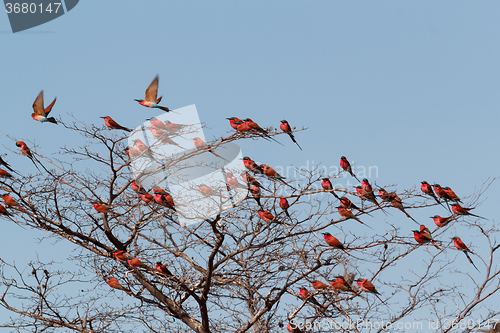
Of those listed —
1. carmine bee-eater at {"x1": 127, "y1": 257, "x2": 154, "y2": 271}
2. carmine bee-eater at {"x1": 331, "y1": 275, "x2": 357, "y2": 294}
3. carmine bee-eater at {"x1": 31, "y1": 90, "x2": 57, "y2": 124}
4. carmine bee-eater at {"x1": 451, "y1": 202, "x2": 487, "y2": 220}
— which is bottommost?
carmine bee-eater at {"x1": 331, "y1": 275, "x2": 357, "y2": 294}

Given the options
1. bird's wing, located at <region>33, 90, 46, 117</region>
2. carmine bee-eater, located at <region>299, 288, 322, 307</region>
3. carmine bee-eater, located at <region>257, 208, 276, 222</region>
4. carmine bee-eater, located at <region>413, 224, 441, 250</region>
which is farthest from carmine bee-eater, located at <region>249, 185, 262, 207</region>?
bird's wing, located at <region>33, 90, 46, 117</region>

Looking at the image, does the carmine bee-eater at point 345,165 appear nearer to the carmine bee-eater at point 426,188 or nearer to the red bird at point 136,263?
the carmine bee-eater at point 426,188

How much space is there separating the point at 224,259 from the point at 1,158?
192 inches

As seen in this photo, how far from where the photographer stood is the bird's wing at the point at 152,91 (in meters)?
9.41

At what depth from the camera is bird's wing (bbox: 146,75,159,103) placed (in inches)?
371

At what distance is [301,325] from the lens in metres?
9.31

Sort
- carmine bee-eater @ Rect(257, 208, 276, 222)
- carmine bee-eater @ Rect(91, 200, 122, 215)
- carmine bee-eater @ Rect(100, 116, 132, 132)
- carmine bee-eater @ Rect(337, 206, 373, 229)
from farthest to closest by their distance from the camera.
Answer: carmine bee-eater @ Rect(100, 116, 132, 132), carmine bee-eater @ Rect(91, 200, 122, 215), carmine bee-eater @ Rect(257, 208, 276, 222), carmine bee-eater @ Rect(337, 206, 373, 229)

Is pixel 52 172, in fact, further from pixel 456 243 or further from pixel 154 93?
pixel 456 243

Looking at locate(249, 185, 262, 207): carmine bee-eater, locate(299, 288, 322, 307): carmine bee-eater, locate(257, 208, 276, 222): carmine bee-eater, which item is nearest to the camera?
locate(249, 185, 262, 207): carmine bee-eater

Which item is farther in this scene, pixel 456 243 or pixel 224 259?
pixel 456 243

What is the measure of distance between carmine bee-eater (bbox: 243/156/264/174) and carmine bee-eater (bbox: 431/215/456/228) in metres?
3.68

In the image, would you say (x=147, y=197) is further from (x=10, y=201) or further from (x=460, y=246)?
(x=460, y=246)

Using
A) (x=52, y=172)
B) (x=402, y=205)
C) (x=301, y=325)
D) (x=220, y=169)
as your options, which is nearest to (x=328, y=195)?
(x=402, y=205)

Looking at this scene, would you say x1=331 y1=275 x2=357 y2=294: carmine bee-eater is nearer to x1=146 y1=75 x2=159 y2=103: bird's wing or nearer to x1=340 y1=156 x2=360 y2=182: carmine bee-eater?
x1=340 y1=156 x2=360 y2=182: carmine bee-eater
